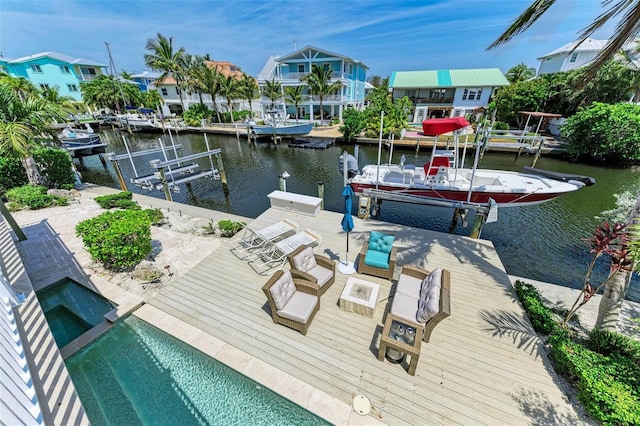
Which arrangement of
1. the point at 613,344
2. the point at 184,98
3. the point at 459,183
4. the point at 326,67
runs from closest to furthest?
the point at 613,344 < the point at 459,183 < the point at 326,67 < the point at 184,98

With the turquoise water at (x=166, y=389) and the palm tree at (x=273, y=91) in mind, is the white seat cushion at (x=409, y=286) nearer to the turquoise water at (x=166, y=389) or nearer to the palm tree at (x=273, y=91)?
the turquoise water at (x=166, y=389)

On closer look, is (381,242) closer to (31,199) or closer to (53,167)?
(31,199)

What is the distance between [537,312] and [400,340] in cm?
318

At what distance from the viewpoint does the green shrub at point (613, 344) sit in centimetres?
421

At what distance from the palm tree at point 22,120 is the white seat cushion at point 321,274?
11.9 metres

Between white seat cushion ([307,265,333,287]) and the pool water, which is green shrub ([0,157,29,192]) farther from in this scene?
white seat cushion ([307,265,333,287])

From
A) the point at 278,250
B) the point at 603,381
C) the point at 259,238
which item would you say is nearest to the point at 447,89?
the point at 259,238

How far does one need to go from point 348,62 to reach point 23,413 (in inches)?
1506

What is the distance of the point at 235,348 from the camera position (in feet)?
15.3

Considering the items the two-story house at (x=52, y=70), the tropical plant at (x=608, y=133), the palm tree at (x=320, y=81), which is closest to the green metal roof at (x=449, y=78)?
the palm tree at (x=320, y=81)

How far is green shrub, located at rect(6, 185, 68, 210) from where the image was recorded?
35.1ft

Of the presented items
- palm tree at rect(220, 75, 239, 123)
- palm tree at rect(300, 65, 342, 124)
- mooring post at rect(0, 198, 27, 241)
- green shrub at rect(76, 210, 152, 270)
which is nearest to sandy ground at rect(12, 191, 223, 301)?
mooring post at rect(0, 198, 27, 241)

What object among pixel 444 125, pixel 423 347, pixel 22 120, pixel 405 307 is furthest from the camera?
pixel 22 120

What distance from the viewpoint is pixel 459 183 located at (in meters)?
10.8
